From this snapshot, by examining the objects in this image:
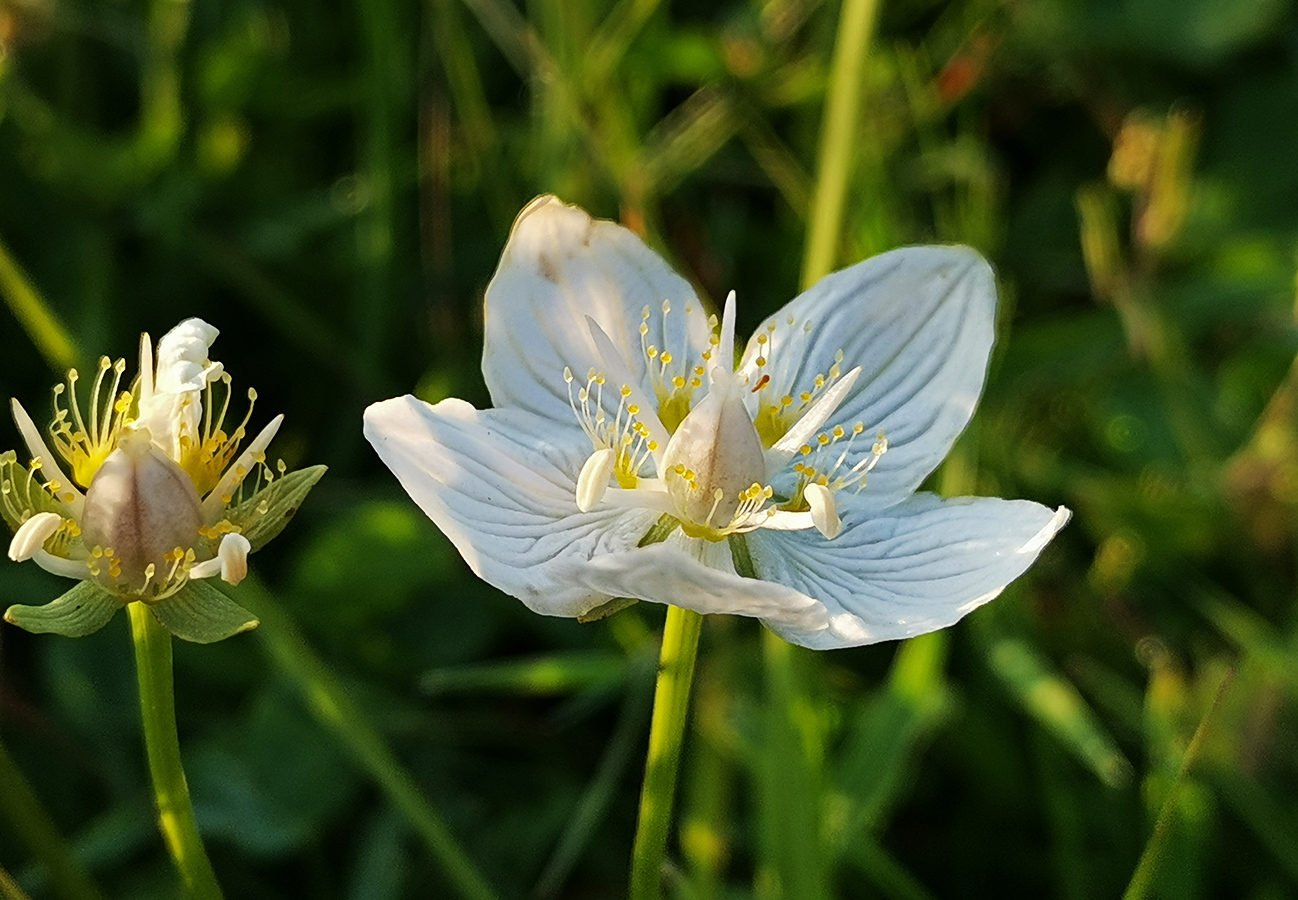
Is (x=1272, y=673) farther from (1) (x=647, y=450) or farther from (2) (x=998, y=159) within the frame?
(2) (x=998, y=159)

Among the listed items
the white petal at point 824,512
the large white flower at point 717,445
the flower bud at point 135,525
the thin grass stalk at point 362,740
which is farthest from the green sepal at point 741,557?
the flower bud at point 135,525

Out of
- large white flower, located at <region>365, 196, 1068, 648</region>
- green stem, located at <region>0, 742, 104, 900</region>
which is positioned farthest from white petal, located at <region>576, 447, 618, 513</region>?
green stem, located at <region>0, 742, 104, 900</region>

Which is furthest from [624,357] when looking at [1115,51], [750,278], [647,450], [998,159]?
[1115,51]

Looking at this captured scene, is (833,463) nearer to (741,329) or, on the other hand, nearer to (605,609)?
(605,609)

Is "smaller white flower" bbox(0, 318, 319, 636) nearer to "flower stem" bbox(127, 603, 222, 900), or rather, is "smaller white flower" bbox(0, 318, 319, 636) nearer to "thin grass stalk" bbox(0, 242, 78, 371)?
"flower stem" bbox(127, 603, 222, 900)

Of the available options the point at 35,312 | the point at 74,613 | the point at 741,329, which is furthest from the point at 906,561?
the point at 741,329

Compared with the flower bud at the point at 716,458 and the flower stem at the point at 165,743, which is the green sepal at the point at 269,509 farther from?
the flower bud at the point at 716,458
